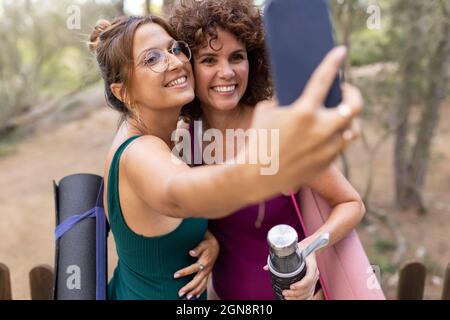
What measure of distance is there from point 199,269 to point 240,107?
556mm

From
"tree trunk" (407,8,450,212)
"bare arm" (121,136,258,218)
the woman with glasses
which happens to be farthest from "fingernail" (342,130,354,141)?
"tree trunk" (407,8,450,212)

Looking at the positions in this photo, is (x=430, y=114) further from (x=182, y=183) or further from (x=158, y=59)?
(x=182, y=183)

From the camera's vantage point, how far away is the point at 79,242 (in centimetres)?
144

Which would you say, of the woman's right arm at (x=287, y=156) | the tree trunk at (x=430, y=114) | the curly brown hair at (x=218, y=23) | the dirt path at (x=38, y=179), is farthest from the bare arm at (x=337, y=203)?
the tree trunk at (x=430, y=114)

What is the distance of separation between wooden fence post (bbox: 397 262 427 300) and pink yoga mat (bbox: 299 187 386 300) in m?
0.69

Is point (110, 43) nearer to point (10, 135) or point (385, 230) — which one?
point (385, 230)

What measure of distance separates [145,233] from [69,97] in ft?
26.6

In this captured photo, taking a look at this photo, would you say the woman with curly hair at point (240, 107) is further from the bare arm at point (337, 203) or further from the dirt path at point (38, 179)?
the dirt path at point (38, 179)

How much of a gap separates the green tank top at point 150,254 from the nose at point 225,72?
1.40 ft

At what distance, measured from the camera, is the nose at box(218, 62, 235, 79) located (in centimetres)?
134

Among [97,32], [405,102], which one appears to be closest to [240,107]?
[97,32]

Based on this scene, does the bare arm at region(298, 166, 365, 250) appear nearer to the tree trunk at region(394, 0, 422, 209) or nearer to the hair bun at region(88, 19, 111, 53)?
the hair bun at region(88, 19, 111, 53)

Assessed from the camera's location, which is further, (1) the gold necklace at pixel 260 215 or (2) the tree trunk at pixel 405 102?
(2) the tree trunk at pixel 405 102

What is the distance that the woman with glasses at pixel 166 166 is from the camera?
0.65 meters
